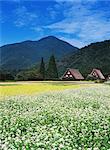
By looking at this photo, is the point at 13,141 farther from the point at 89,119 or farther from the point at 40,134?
the point at 89,119

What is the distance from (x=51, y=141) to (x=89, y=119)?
4.05 meters

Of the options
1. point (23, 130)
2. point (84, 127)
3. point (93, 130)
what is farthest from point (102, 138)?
point (23, 130)

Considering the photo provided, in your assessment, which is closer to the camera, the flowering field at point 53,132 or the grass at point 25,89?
the flowering field at point 53,132

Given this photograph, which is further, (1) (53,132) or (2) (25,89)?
(2) (25,89)

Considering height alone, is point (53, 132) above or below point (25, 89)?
below

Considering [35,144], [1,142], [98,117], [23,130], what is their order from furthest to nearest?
[98,117] → [23,130] → [1,142] → [35,144]

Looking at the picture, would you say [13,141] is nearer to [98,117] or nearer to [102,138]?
[102,138]

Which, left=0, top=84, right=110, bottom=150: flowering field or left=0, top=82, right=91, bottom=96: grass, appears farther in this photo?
left=0, top=82, right=91, bottom=96: grass

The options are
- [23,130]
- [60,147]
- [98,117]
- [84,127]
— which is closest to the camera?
[60,147]

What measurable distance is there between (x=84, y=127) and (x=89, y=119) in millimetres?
1331

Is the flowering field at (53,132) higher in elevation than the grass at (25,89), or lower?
lower

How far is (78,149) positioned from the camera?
30.4 ft

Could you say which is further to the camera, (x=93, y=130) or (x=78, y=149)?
(x=93, y=130)

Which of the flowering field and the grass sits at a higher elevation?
the grass
